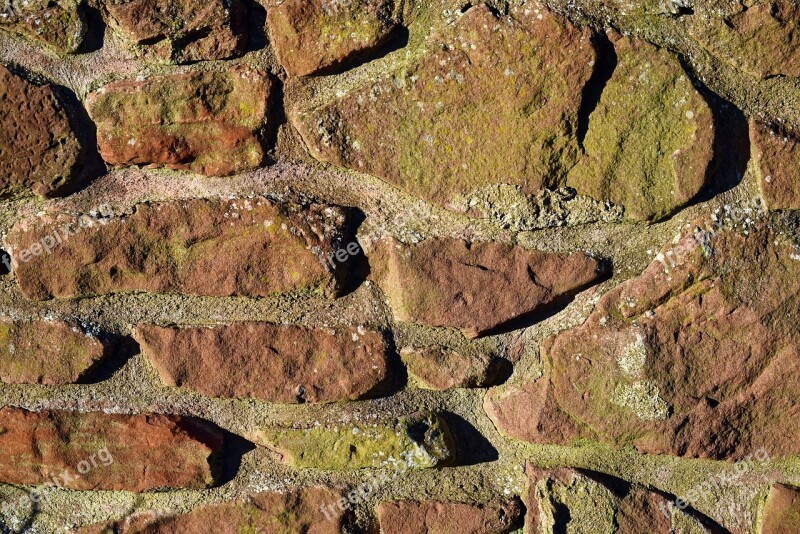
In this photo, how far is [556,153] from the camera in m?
0.92

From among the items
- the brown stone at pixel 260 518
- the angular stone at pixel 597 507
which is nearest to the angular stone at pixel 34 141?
the brown stone at pixel 260 518

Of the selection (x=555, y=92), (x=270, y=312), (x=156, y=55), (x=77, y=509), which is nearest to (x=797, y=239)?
(x=555, y=92)

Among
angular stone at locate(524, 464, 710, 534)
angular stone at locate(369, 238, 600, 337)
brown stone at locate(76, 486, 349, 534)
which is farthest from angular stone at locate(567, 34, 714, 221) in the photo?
brown stone at locate(76, 486, 349, 534)

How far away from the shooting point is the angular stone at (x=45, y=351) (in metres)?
0.99

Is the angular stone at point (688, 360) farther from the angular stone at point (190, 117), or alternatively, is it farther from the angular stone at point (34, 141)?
the angular stone at point (34, 141)

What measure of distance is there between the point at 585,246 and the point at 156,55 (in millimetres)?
620

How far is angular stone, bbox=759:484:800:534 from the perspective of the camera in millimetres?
1002

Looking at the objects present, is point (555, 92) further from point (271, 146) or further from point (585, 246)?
point (271, 146)

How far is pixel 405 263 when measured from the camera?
0.94m

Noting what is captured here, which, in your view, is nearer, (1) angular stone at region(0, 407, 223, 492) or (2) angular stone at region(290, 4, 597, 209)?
(2) angular stone at region(290, 4, 597, 209)

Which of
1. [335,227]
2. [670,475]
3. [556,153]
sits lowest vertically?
[670,475]

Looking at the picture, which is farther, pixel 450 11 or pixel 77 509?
pixel 77 509

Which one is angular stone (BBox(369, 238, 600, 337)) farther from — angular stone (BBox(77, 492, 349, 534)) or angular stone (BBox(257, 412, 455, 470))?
angular stone (BBox(77, 492, 349, 534))

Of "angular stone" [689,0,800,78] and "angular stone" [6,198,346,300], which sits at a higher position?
"angular stone" [689,0,800,78]
